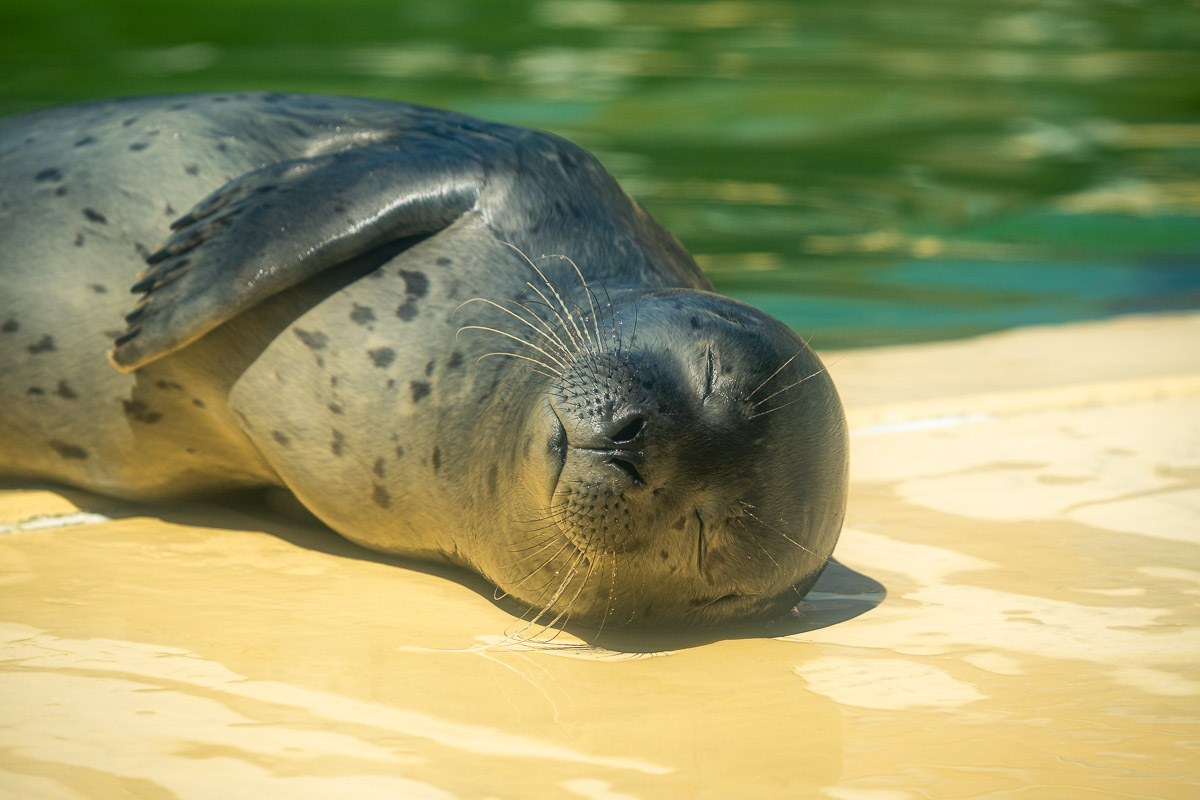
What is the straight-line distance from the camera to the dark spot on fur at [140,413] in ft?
11.7

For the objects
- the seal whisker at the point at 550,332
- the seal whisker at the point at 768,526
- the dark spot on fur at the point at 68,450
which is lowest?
the dark spot on fur at the point at 68,450

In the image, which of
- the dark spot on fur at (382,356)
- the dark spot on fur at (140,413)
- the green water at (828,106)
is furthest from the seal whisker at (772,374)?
the green water at (828,106)

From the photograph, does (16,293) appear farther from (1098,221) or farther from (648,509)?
(1098,221)

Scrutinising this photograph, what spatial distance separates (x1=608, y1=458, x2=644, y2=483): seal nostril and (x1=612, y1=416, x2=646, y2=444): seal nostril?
0.12 feet

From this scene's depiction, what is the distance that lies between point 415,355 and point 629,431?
2.85 feet

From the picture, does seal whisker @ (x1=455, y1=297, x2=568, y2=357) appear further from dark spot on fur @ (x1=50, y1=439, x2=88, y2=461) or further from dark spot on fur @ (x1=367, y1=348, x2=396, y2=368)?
dark spot on fur @ (x1=50, y1=439, x2=88, y2=461)

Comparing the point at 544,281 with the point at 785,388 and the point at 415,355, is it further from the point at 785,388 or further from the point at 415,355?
the point at 785,388

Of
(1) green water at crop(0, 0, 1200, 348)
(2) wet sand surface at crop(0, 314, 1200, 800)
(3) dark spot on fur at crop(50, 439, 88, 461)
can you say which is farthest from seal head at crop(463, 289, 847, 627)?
(1) green water at crop(0, 0, 1200, 348)

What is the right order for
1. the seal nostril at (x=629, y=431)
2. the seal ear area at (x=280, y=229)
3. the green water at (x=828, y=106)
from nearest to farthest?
the seal nostril at (x=629, y=431), the seal ear area at (x=280, y=229), the green water at (x=828, y=106)

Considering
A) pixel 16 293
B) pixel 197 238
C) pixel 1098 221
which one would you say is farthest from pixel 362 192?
pixel 1098 221

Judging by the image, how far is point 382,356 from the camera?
10.8ft

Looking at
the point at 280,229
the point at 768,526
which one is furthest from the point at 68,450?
the point at 768,526

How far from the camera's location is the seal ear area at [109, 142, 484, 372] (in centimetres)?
324

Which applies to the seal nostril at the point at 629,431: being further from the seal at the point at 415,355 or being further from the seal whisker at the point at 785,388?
the seal whisker at the point at 785,388
